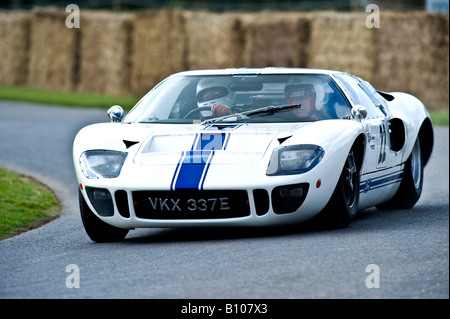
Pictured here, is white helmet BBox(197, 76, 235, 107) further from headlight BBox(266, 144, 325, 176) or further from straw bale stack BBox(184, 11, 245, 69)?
straw bale stack BBox(184, 11, 245, 69)

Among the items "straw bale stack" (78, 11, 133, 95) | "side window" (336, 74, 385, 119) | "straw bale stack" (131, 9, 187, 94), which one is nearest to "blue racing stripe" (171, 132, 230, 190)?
"side window" (336, 74, 385, 119)

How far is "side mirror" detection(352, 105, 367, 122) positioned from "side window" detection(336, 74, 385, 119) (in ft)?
1.22

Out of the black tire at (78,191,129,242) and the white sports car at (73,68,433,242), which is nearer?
the white sports car at (73,68,433,242)

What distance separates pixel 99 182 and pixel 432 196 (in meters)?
4.14

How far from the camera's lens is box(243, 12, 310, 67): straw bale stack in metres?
27.3

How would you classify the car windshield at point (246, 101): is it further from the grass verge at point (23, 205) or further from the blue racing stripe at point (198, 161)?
the grass verge at point (23, 205)

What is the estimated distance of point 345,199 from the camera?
24.5ft

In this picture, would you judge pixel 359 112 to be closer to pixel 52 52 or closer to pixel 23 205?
pixel 23 205

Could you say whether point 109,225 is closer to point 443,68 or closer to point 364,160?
point 364,160

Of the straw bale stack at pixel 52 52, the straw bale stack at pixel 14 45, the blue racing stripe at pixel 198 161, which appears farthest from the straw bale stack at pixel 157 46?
the blue racing stripe at pixel 198 161

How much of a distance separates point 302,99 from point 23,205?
3498mm

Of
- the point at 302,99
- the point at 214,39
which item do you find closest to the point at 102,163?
the point at 302,99

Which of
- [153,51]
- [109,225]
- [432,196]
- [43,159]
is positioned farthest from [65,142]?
[153,51]

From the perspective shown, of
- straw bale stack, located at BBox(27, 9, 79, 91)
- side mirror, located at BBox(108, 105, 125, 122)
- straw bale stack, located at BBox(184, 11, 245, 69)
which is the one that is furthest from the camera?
straw bale stack, located at BBox(27, 9, 79, 91)
